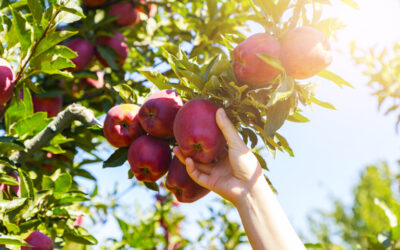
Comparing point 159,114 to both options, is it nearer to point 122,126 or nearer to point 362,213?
point 122,126

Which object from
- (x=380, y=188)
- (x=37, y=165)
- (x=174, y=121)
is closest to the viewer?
(x=174, y=121)

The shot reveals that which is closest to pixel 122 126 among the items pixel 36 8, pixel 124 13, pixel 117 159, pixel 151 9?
pixel 117 159

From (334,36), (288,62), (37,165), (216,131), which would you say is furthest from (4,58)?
(334,36)

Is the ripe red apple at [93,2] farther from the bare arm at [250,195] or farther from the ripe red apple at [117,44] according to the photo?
the bare arm at [250,195]

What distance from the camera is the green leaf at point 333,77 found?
3.72 ft

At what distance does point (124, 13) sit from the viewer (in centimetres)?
220

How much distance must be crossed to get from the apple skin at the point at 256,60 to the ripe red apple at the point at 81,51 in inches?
46.3

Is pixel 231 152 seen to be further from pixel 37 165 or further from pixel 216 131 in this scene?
pixel 37 165

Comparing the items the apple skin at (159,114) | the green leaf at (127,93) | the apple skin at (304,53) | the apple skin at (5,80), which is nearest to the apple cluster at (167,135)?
the apple skin at (159,114)

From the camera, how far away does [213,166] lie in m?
1.20

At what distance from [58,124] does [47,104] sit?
568mm

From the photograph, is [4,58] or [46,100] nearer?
[4,58]

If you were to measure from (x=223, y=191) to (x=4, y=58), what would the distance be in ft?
3.26

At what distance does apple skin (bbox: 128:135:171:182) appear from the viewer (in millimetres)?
1199
